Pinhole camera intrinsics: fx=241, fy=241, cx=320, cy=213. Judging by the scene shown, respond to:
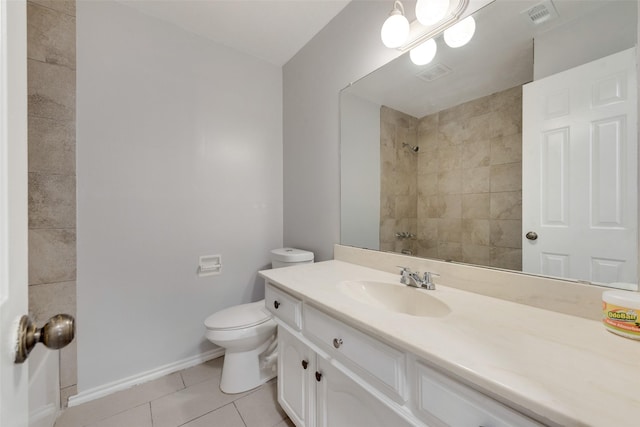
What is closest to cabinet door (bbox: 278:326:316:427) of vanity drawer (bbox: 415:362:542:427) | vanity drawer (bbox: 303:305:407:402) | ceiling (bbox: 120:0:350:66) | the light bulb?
vanity drawer (bbox: 303:305:407:402)

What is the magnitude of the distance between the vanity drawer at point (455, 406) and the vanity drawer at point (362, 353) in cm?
6

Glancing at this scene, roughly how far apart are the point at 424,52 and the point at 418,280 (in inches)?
42.6

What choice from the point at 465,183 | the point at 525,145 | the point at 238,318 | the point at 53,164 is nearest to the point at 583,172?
the point at 525,145

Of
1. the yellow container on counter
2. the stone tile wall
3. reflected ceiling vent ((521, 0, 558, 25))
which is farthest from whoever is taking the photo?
the stone tile wall

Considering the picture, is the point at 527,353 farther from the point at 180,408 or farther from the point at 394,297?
the point at 180,408

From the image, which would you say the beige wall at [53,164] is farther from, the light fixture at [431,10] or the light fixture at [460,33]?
the light fixture at [460,33]

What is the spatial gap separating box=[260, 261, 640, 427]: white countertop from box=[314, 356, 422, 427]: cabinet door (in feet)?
0.73

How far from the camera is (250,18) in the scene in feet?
5.38

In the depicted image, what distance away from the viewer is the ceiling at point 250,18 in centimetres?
153

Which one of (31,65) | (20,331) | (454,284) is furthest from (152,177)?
(454,284)

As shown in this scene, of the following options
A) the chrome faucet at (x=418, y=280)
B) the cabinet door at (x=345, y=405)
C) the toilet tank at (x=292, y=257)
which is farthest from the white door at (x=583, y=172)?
the toilet tank at (x=292, y=257)

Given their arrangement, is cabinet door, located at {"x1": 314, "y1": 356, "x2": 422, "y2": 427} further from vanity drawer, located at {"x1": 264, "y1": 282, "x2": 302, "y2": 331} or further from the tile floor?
the tile floor

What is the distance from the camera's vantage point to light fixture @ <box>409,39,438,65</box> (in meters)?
1.14

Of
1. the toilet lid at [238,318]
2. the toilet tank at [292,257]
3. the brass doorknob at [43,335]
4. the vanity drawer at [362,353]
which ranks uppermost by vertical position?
the brass doorknob at [43,335]
